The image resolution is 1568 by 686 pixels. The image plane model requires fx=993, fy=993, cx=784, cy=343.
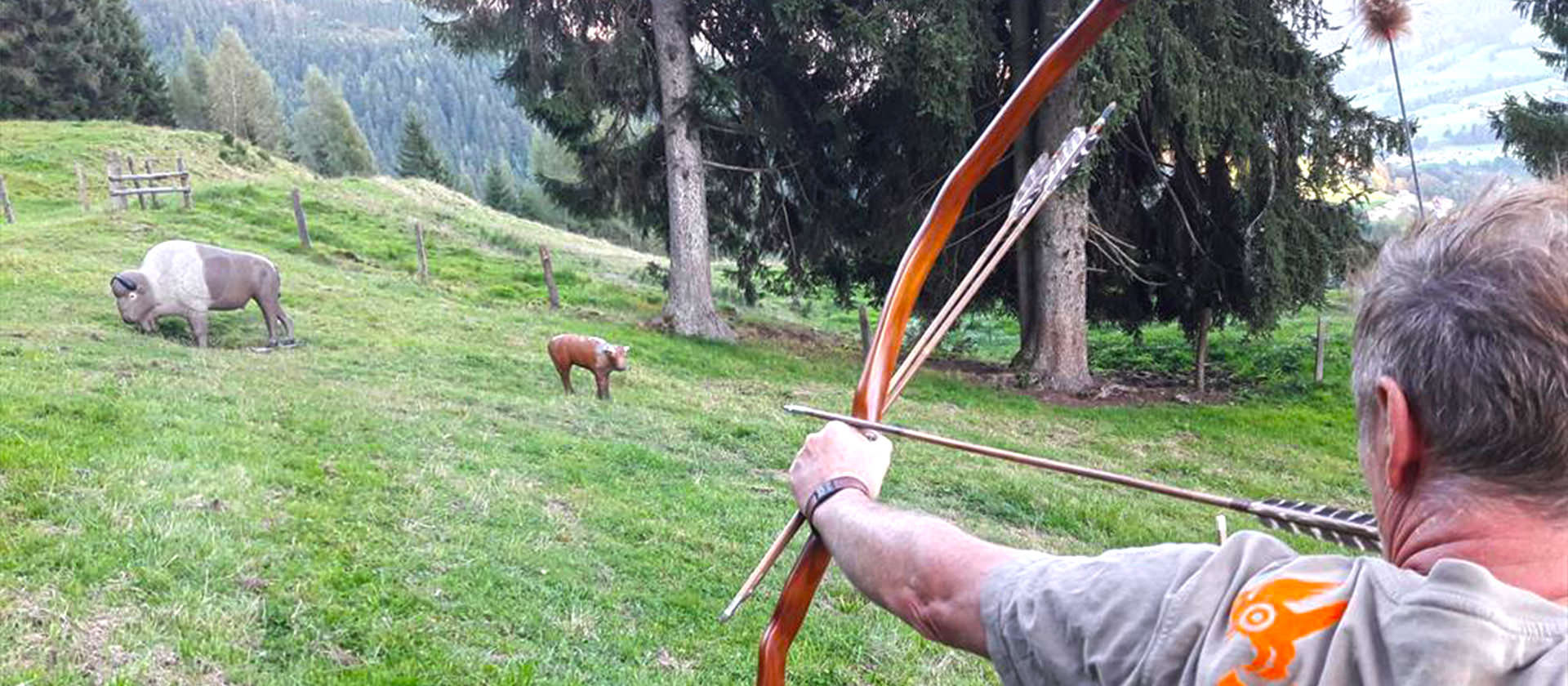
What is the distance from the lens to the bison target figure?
1104cm

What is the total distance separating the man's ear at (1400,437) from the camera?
3.42ft

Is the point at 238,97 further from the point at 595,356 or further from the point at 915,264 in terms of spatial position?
the point at 915,264

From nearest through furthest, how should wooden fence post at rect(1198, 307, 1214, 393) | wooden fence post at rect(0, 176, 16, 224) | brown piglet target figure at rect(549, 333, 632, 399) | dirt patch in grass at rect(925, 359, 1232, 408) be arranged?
brown piglet target figure at rect(549, 333, 632, 399) → dirt patch in grass at rect(925, 359, 1232, 408) → wooden fence post at rect(1198, 307, 1214, 393) → wooden fence post at rect(0, 176, 16, 224)

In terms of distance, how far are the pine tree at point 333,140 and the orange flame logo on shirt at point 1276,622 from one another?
66628 mm

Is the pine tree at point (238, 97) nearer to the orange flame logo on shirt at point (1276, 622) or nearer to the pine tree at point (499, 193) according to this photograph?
the pine tree at point (499, 193)

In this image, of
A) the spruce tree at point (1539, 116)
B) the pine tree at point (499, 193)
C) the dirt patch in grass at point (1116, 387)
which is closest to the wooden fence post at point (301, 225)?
the dirt patch in grass at point (1116, 387)

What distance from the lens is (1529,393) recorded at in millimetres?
942

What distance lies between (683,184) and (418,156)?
155 feet

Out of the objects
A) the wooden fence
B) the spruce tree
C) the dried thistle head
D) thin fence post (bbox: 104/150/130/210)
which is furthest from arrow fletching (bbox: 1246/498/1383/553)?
thin fence post (bbox: 104/150/130/210)

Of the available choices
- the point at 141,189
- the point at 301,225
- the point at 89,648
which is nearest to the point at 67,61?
the point at 141,189

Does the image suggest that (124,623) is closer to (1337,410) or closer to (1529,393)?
(1529,393)

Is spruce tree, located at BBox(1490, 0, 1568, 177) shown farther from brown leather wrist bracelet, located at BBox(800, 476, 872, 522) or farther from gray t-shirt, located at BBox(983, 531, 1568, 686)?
gray t-shirt, located at BBox(983, 531, 1568, 686)

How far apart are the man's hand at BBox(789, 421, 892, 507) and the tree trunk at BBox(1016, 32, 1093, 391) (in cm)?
1220

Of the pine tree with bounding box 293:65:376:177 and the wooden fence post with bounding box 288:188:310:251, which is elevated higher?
the pine tree with bounding box 293:65:376:177
